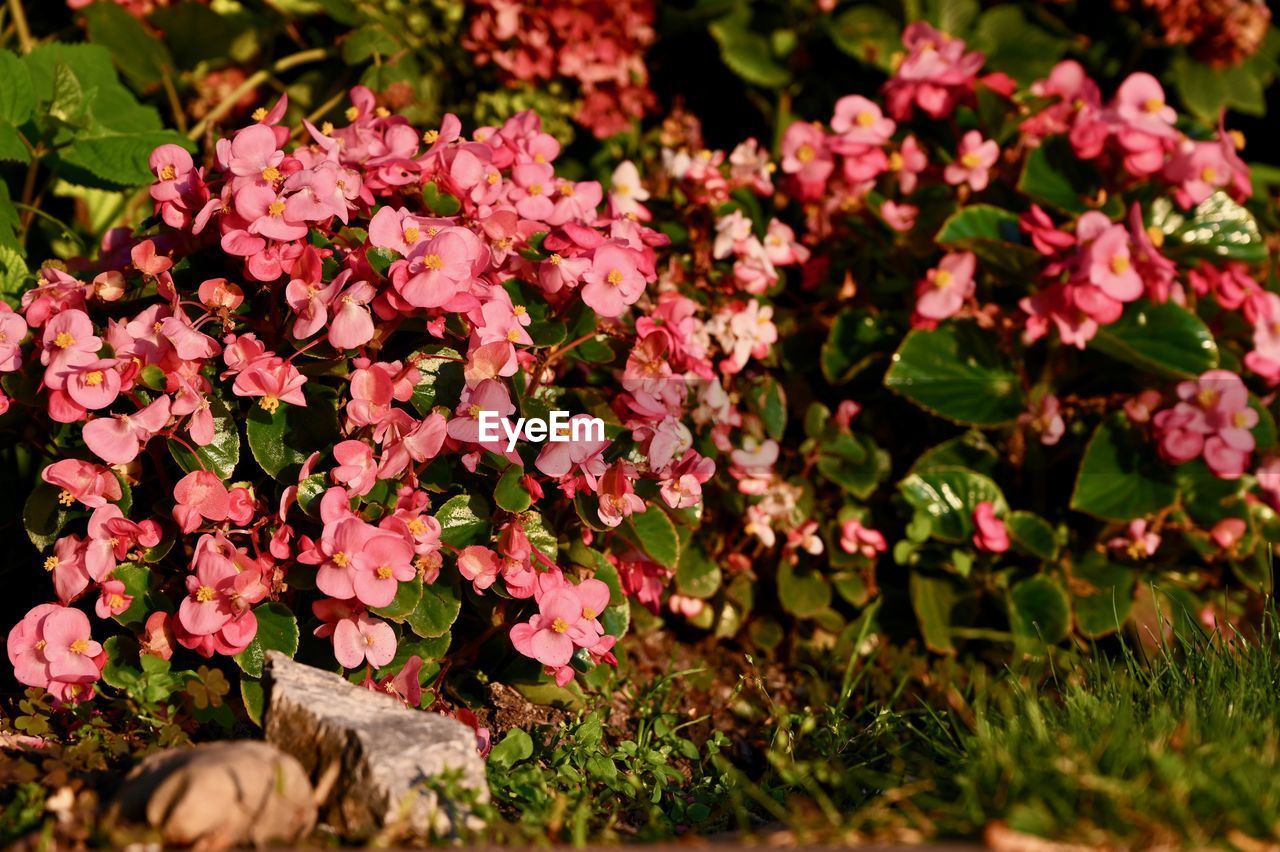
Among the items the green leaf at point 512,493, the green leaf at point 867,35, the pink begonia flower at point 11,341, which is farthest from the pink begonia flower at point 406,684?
the green leaf at point 867,35

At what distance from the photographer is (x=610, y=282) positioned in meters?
1.69

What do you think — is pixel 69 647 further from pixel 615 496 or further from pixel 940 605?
pixel 940 605

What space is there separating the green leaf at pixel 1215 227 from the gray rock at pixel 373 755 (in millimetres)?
1800

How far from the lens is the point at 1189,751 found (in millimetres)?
1202

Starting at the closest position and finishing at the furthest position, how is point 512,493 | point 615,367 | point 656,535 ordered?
1. point 512,493
2. point 656,535
3. point 615,367

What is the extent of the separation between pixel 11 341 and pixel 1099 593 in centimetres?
198

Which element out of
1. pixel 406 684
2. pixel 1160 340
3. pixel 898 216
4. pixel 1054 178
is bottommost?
pixel 406 684

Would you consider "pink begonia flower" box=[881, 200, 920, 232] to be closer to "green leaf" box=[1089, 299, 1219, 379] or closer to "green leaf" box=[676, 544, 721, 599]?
"green leaf" box=[1089, 299, 1219, 379]

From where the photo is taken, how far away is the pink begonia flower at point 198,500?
150 cm

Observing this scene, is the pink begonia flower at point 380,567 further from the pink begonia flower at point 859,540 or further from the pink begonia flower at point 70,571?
the pink begonia flower at point 859,540

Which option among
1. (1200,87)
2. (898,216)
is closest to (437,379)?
(898,216)

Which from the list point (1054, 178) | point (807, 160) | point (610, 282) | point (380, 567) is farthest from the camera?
point (807, 160)

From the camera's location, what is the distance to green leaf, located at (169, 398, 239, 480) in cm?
156

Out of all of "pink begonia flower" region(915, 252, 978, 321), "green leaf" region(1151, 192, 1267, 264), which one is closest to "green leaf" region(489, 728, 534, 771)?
"pink begonia flower" region(915, 252, 978, 321)
